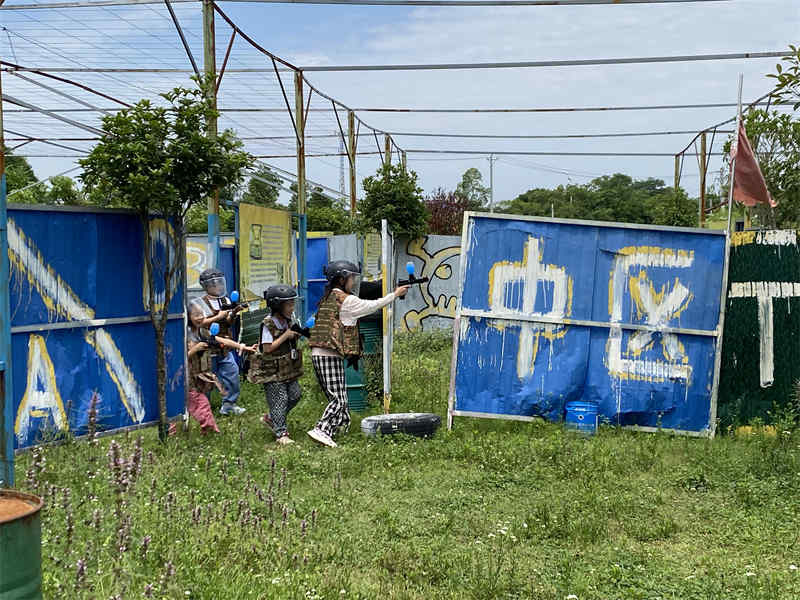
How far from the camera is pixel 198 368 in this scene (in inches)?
344

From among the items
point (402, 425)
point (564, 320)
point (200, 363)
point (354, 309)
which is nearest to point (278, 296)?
point (354, 309)

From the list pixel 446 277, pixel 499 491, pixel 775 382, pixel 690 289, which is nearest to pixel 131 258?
pixel 499 491

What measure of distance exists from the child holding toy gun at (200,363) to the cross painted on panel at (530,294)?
2.69 meters

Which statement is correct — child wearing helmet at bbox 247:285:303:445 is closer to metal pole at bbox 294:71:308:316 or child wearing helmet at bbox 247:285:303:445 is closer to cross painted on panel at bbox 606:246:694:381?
cross painted on panel at bbox 606:246:694:381

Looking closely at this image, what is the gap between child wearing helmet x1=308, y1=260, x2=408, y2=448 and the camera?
8461 millimetres

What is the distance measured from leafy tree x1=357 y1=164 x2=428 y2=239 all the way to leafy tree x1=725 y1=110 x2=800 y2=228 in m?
9.13

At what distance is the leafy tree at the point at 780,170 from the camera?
953cm

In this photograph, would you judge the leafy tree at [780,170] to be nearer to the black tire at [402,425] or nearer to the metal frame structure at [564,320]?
the metal frame structure at [564,320]

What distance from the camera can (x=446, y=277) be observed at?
1927cm

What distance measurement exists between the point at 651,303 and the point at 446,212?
21.3 metres

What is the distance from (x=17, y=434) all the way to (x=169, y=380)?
192 centimetres

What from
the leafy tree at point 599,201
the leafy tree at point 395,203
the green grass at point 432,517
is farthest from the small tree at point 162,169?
the leafy tree at point 599,201

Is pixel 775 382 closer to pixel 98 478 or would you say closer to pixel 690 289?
pixel 690 289

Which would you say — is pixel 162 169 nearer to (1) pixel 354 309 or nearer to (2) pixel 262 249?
(1) pixel 354 309
